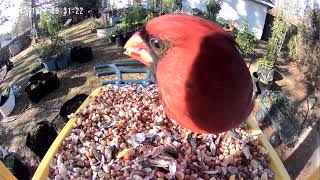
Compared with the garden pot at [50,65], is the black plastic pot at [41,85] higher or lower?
lower

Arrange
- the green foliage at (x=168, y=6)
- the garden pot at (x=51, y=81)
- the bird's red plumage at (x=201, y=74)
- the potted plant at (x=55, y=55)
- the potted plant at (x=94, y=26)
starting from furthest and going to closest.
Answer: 1. the potted plant at (x=55, y=55)
2. the garden pot at (x=51, y=81)
3. the potted plant at (x=94, y=26)
4. the green foliage at (x=168, y=6)
5. the bird's red plumage at (x=201, y=74)

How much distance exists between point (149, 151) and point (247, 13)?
10.3 feet

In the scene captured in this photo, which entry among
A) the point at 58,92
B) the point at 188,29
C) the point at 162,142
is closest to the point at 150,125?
the point at 162,142

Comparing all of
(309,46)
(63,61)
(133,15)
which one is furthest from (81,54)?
(309,46)

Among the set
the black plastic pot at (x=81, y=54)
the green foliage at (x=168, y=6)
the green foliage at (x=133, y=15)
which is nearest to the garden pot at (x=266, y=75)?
the green foliage at (x=168, y=6)

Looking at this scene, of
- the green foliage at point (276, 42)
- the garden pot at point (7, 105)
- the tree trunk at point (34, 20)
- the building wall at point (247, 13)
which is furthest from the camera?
the building wall at point (247, 13)

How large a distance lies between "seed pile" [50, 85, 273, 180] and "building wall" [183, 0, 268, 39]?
288 cm

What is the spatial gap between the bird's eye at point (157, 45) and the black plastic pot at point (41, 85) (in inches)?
77.9

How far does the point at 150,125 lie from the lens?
830 millimetres

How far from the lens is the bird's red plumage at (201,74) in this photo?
0.33 meters

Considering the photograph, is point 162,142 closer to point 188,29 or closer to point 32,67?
point 188,29

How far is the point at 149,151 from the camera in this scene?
0.74 meters

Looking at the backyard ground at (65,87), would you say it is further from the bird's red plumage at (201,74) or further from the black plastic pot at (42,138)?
the bird's red plumage at (201,74)

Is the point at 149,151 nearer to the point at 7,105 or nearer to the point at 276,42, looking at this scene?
the point at 7,105
